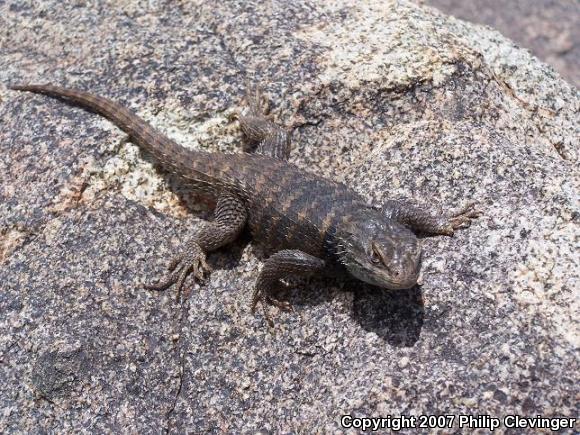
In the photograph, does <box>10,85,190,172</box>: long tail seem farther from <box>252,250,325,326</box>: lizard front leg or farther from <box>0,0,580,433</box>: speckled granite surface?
<box>252,250,325,326</box>: lizard front leg

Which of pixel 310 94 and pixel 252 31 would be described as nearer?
pixel 310 94

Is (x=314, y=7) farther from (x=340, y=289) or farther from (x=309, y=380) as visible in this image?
(x=309, y=380)

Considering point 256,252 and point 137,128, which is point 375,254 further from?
point 137,128

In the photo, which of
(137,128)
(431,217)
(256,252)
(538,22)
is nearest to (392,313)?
(431,217)

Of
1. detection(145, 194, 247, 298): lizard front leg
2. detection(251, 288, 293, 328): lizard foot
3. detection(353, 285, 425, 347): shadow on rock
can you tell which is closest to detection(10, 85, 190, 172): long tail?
detection(145, 194, 247, 298): lizard front leg

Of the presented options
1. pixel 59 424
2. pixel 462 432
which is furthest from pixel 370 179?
pixel 59 424

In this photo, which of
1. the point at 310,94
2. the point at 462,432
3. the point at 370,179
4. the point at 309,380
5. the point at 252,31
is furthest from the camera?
the point at 252,31

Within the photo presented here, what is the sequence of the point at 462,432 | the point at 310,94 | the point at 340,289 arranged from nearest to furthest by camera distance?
the point at 462,432
the point at 340,289
the point at 310,94

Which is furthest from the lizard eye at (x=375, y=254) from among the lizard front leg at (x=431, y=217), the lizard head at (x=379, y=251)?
the lizard front leg at (x=431, y=217)
